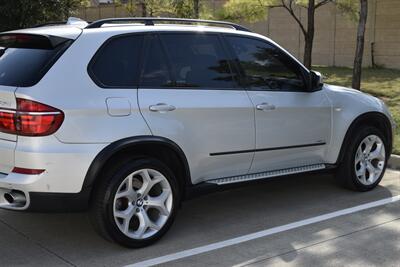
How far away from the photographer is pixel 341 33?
69.2ft

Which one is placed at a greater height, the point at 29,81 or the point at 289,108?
the point at 29,81

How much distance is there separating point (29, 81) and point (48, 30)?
0.62 meters

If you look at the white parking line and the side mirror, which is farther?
the side mirror

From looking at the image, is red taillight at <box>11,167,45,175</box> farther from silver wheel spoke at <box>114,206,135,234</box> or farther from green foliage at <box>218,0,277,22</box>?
green foliage at <box>218,0,277,22</box>

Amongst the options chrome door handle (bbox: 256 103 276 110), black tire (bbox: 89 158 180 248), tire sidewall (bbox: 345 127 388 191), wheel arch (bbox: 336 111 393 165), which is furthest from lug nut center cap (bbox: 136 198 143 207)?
tire sidewall (bbox: 345 127 388 191)

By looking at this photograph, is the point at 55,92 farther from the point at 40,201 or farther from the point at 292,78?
the point at 292,78

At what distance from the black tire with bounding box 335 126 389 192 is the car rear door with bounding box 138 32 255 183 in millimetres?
1425

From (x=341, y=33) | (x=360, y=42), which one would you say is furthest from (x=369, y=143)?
(x=341, y=33)

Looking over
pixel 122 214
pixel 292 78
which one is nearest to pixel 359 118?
pixel 292 78

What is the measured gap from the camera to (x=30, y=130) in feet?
13.2

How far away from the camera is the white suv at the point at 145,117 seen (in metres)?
4.09

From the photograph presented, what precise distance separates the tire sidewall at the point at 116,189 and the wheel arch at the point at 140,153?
0.36 ft

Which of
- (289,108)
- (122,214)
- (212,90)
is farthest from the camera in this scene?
(289,108)

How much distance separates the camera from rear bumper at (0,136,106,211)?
4.02 meters
